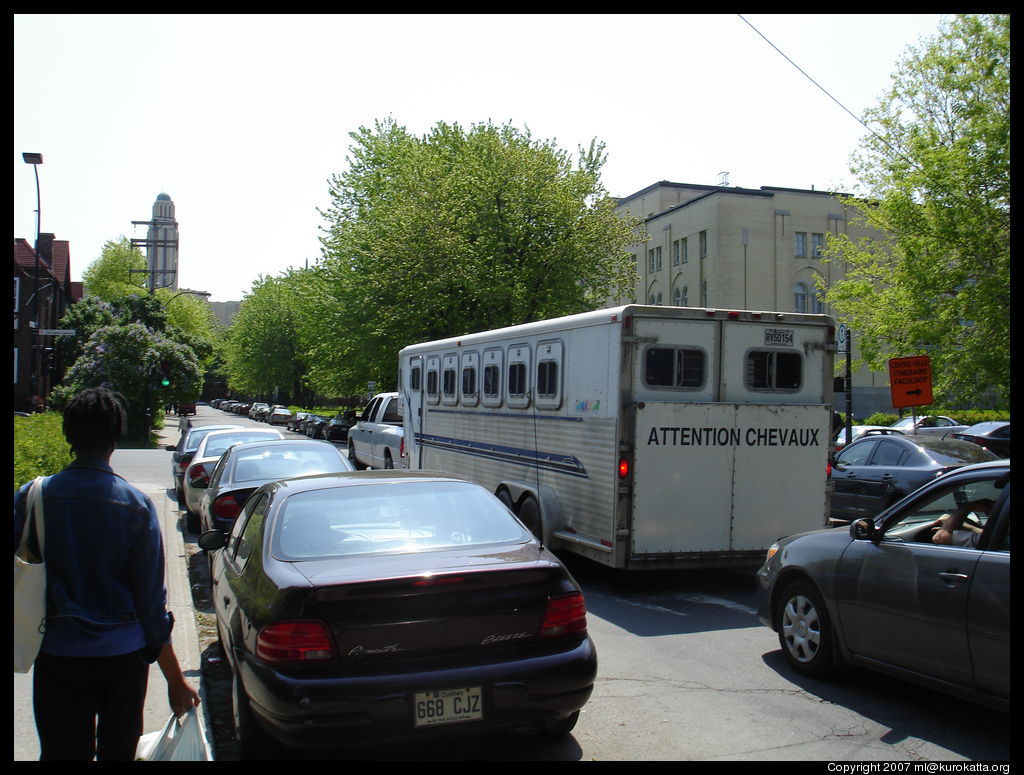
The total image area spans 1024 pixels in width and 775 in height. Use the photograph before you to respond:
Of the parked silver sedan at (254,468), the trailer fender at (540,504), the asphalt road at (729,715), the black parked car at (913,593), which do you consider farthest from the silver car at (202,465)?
the black parked car at (913,593)

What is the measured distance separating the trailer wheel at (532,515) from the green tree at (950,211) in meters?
16.1

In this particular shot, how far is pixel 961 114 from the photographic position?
23625mm

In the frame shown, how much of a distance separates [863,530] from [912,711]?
3.70 ft

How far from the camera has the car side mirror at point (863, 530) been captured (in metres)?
5.76

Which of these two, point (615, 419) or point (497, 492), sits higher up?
point (615, 419)

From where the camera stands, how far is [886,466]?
1329cm

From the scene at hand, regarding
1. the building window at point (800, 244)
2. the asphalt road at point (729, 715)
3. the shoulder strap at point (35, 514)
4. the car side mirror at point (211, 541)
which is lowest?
the asphalt road at point (729, 715)

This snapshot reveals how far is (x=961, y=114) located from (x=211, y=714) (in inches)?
970

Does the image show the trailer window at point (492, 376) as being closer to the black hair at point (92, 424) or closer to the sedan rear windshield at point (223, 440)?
the sedan rear windshield at point (223, 440)

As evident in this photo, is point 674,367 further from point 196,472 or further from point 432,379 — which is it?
point 196,472

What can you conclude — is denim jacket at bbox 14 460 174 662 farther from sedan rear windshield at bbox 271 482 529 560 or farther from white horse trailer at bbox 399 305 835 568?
white horse trailer at bbox 399 305 835 568
